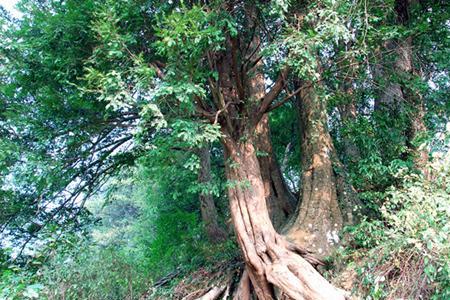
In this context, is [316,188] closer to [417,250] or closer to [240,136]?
A: [240,136]

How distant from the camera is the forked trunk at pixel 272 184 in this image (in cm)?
563

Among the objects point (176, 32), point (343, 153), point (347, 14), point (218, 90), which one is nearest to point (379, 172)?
point (343, 153)

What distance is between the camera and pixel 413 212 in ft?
10.9

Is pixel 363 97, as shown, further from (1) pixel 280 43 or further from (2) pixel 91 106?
(2) pixel 91 106

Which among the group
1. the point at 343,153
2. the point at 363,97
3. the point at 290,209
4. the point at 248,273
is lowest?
the point at 248,273

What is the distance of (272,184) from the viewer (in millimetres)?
5766

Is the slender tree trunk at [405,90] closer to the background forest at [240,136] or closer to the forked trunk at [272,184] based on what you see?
the background forest at [240,136]

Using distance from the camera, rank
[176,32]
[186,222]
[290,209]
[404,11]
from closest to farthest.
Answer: [176,32] < [404,11] < [290,209] < [186,222]

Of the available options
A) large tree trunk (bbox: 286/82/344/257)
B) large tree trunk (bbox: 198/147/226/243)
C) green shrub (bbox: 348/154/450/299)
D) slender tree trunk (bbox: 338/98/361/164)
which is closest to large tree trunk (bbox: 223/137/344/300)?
large tree trunk (bbox: 286/82/344/257)

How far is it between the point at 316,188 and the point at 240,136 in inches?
58.9

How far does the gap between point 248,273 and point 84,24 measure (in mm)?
3891

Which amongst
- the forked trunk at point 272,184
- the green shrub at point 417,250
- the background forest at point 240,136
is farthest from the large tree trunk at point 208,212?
the green shrub at point 417,250

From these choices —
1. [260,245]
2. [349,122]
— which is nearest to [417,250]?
[260,245]

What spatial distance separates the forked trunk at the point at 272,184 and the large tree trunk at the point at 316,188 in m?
0.50
